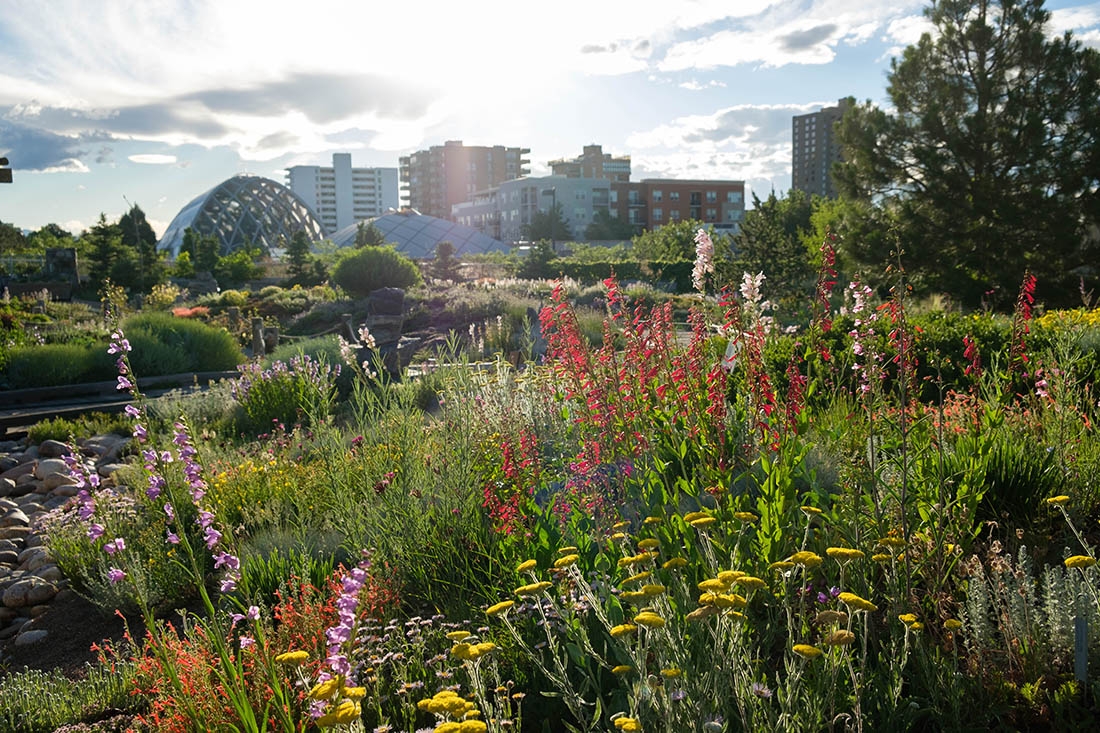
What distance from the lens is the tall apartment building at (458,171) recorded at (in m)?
153

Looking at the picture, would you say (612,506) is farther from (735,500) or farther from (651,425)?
(651,425)

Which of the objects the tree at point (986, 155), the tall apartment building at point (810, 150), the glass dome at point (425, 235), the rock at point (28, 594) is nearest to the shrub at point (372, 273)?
the tree at point (986, 155)

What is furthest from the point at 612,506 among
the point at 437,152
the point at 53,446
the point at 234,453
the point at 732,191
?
the point at 437,152

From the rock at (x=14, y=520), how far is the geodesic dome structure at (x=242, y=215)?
75.8 metres

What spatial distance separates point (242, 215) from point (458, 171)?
7264 centimetres

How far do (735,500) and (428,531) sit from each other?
1537 mm

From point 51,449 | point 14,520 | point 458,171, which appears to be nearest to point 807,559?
point 14,520

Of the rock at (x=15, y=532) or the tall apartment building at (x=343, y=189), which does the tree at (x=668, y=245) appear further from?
the tall apartment building at (x=343, y=189)

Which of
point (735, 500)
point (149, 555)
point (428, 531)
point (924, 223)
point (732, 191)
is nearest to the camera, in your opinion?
point (735, 500)

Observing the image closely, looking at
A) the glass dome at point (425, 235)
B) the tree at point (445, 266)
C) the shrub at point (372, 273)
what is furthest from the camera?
the glass dome at point (425, 235)

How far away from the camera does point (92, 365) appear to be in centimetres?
1277

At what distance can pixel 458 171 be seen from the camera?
15262cm

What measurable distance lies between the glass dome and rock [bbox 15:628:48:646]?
66.6 metres

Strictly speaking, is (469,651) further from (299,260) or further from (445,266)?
(299,260)
